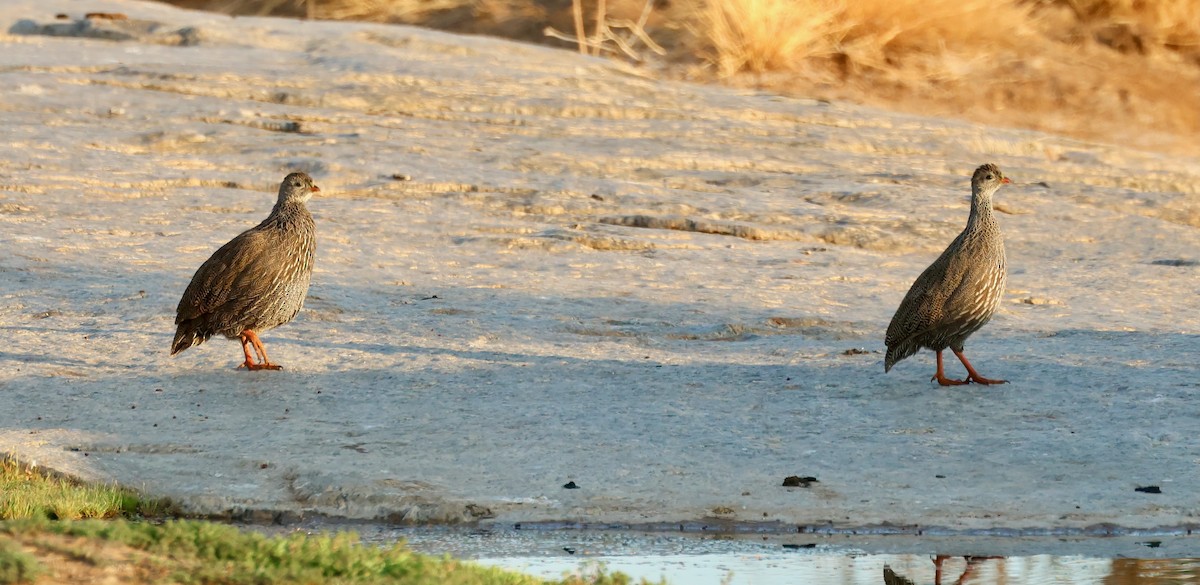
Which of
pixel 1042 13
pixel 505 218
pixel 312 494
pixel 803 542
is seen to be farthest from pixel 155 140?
pixel 1042 13

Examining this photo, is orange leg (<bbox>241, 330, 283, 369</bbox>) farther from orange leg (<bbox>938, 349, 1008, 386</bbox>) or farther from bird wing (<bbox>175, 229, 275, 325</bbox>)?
orange leg (<bbox>938, 349, 1008, 386</bbox>)

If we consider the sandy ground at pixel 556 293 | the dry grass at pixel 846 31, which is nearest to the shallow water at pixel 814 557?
the sandy ground at pixel 556 293

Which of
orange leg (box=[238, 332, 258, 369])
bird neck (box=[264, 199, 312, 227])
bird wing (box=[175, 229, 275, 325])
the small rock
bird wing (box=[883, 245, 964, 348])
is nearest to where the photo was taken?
the small rock

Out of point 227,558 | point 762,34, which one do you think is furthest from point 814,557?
point 762,34

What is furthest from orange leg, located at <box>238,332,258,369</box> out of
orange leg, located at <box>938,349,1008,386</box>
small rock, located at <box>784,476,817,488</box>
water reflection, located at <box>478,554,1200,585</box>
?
orange leg, located at <box>938,349,1008,386</box>

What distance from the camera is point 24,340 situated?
9.77 meters

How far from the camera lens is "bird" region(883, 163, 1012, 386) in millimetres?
9086

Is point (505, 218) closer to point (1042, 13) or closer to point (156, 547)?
point (156, 547)

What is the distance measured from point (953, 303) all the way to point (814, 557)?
2700mm

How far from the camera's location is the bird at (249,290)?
920 centimetres

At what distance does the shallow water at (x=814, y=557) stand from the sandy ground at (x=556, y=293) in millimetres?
198

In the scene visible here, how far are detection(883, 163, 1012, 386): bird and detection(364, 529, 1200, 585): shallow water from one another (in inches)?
86.7

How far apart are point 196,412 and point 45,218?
4.75 meters

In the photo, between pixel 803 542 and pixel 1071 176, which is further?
pixel 1071 176
